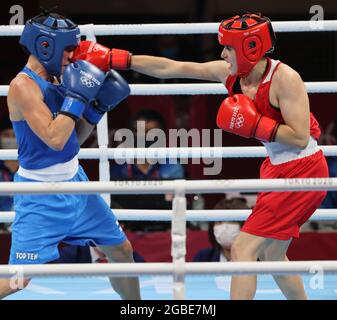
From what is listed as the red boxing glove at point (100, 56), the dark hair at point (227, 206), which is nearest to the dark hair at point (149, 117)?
the dark hair at point (227, 206)

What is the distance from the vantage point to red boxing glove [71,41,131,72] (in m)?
3.41

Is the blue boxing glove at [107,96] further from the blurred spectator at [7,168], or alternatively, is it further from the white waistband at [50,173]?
the blurred spectator at [7,168]

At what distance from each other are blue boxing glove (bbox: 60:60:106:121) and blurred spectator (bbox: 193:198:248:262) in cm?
158

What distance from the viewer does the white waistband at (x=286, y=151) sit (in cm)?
340

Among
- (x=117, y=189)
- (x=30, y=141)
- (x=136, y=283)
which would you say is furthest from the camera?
(x=136, y=283)

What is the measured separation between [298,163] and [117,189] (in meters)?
Result: 0.98

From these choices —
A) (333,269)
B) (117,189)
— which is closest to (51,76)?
(117,189)

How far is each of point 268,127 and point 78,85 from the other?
72cm

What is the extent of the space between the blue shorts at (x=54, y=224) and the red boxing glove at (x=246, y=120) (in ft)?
1.97

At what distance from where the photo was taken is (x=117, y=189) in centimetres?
268

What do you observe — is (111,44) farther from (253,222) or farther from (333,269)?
(333,269)

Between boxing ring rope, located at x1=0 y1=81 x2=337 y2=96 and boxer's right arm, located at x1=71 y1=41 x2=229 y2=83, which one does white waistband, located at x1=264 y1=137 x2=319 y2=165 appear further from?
boxing ring rope, located at x1=0 y1=81 x2=337 y2=96

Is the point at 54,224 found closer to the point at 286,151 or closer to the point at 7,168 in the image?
the point at 286,151

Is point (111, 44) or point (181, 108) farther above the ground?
point (111, 44)
